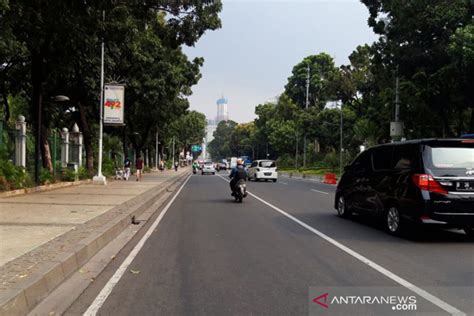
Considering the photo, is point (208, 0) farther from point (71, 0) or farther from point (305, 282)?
point (305, 282)

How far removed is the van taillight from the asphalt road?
1024mm

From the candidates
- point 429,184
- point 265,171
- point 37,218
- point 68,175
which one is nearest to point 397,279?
point 429,184

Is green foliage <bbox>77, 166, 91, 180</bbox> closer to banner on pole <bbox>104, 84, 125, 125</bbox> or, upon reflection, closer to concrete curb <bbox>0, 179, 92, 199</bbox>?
concrete curb <bbox>0, 179, 92, 199</bbox>

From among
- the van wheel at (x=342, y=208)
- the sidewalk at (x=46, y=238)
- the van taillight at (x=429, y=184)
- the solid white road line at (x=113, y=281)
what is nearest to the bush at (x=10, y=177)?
the sidewalk at (x=46, y=238)

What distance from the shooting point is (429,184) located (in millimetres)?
8680

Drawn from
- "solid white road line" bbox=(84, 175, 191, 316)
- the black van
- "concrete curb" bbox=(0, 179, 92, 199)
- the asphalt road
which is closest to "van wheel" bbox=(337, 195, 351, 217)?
the asphalt road

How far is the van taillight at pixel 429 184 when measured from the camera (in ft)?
28.4

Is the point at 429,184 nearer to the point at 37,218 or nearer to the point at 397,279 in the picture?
the point at 397,279

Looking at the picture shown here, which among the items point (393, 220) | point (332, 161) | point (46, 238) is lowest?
point (46, 238)

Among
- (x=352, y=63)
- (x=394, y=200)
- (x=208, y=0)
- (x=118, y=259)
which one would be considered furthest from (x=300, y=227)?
(x=352, y=63)

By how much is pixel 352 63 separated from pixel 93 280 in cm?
4520

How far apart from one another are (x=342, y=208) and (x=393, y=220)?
307cm

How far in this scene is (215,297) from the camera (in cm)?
546

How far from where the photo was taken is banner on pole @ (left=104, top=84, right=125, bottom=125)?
79.0 feet
